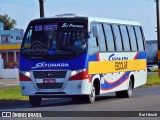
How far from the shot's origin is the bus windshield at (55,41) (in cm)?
2055

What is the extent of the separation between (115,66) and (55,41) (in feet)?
12.6

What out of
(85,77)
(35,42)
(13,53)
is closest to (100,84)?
(85,77)

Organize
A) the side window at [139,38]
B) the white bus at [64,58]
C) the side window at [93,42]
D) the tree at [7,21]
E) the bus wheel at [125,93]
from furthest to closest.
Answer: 1. the tree at [7,21]
2. the side window at [139,38]
3. the bus wheel at [125,93]
4. the side window at [93,42]
5. the white bus at [64,58]

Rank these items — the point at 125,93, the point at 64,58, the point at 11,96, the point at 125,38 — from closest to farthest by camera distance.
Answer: the point at 64,58
the point at 125,38
the point at 125,93
the point at 11,96

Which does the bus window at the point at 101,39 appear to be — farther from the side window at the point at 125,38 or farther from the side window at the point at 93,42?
the side window at the point at 125,38

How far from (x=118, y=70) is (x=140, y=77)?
3184mm

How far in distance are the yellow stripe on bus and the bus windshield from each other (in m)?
0.92

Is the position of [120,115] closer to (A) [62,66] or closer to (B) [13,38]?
(A) [62,66]

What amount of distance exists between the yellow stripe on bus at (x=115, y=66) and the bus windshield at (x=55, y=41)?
0.92m

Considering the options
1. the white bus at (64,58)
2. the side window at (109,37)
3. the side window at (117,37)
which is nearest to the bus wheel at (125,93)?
the side window at (117,37)

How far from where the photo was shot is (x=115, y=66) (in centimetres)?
2372

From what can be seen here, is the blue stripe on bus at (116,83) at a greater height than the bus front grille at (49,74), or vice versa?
the bus front grille at (49,74)

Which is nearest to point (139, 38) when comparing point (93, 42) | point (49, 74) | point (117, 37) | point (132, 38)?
point (132, 38)

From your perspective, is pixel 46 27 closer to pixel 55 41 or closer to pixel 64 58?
pixel 55 41
